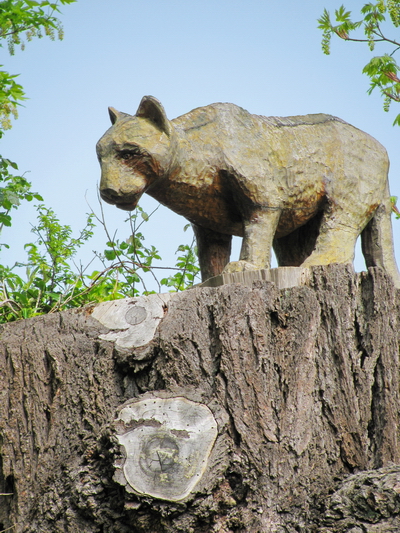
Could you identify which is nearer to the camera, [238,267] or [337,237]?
[238,267]

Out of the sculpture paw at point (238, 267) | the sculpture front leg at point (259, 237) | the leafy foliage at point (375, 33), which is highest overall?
the leafy foliage at point (375, 33)

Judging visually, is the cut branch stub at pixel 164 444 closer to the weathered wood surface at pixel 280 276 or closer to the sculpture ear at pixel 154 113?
the weathered wood surface at pixel 280 276

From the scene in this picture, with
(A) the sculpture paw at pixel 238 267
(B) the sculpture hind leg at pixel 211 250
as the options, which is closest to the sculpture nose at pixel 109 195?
(A) the sculpture paw at pixel 238 267

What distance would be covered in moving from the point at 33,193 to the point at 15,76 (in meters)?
1.18

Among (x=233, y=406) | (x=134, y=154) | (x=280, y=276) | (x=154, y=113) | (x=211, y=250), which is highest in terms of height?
(x=154, y=113)

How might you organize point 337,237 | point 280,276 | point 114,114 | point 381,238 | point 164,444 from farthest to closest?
point 381,238, point 337,237, point 114,114, point 280,276, point 164,444

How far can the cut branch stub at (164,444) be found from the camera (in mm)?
2635

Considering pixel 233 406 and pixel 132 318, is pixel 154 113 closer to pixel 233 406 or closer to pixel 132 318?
pixel 132 318

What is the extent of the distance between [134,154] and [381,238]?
5.99 feet

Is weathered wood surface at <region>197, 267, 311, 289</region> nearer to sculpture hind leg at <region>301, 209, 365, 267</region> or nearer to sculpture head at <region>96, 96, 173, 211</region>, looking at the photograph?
sculpture hind leg at <region>301, 209, 365, 267</region>

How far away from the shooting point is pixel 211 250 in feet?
14.5

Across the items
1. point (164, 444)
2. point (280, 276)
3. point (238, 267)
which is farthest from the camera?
point (238, 267)

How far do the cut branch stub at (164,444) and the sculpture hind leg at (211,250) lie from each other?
1627mm

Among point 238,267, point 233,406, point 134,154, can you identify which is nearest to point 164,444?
point 233,406
